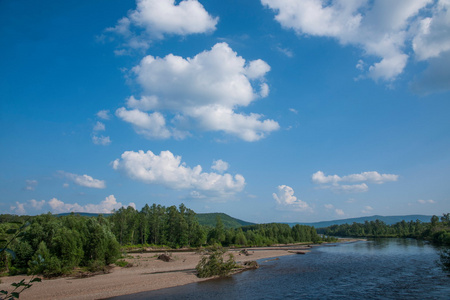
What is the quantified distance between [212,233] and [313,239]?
7790cm

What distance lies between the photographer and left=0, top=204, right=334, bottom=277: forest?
1243 inches

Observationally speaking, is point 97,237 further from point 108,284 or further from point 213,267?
point 213,267

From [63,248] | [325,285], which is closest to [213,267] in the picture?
[325,285]

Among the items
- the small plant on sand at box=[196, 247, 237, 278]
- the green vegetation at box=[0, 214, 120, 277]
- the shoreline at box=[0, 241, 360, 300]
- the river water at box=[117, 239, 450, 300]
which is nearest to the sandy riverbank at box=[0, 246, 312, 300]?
the shoreline at box=[0, 241, 360, 300]

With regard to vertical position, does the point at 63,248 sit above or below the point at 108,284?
above

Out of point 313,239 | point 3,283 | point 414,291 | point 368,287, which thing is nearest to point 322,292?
point 368,287

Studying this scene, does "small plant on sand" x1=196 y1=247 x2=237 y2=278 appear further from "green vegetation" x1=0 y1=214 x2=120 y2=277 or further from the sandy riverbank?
"green vegetation" x1=0 y1=214 x2=120 y2=277

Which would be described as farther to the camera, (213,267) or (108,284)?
(213,267)

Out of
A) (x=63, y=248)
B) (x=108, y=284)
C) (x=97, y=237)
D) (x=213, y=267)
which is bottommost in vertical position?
(x=108, y=284)

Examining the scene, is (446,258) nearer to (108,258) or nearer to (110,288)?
(110,288)

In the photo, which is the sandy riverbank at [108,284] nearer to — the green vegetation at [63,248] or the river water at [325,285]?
the green vegetation at [63,248]

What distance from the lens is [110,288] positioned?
3897cm

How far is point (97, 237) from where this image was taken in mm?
54125

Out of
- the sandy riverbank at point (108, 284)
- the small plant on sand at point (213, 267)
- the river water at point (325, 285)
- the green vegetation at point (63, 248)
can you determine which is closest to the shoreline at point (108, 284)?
the sandy riverbank at point (108, 284)
